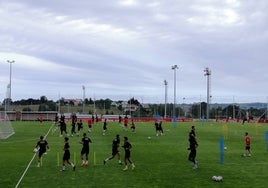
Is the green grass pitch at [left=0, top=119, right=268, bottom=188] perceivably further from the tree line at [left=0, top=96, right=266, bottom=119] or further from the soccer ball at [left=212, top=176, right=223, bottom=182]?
the tree line at [left=0, top=96, right=266, bottom=119]

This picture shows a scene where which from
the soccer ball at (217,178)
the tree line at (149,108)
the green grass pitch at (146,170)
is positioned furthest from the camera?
the tree line at (149,108)

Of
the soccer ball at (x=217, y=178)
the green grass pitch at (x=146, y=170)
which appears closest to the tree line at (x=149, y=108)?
the green grass pitch at (x=146, y=170)

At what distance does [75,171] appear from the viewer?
26.7m

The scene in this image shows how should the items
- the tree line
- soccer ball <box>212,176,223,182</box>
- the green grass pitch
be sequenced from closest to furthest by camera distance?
1. the green grass pitch
2. soccer ball <box>212,176,223,182</box>
3. the tree line

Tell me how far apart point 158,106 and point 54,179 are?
390 feet

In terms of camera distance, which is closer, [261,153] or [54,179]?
[54,179]

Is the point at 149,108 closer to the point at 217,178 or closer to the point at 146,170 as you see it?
the point at 146,170

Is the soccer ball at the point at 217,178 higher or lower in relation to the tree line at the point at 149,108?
lower

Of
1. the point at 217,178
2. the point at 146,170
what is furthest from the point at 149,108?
the point at 217,178

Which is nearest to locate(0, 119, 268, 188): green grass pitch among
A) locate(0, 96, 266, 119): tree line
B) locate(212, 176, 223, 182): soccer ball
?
locate(212, 176, 223, 182): soccer ball

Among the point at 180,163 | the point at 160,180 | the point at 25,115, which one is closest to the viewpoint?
the point at 160,180

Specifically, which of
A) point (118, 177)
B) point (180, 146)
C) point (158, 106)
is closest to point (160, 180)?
point (118, 177)

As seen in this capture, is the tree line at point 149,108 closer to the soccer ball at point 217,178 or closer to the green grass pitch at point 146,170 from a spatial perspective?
the green grass pitch at point 146,170

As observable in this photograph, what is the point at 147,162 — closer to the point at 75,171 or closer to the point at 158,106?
the point at 75,171
